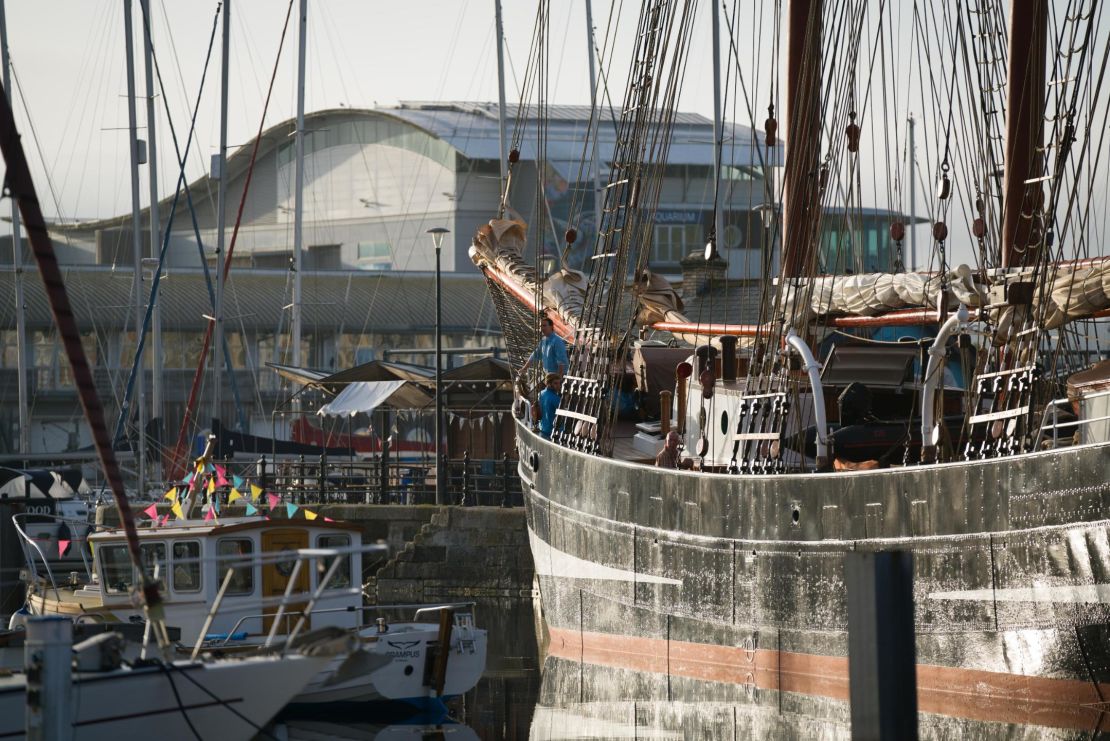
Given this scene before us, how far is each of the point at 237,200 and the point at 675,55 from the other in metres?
53.3

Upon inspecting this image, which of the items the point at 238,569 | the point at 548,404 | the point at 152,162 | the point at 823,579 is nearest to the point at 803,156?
the point at 548,404

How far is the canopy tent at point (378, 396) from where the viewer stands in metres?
38.7

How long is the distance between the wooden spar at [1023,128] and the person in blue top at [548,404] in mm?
7321

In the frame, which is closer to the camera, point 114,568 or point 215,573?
point 215,573

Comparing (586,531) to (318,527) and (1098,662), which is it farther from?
(1098,662)

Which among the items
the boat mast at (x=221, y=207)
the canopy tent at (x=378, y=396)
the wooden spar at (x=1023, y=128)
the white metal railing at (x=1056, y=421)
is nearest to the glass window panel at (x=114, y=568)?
the white metal railing at (x=1056, y=421)

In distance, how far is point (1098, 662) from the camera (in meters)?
15.2

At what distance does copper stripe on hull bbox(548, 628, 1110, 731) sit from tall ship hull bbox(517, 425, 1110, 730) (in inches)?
0.8

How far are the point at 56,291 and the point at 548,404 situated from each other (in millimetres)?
14154

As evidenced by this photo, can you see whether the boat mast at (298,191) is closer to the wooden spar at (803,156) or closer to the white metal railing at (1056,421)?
the wooden spar at (803,156)

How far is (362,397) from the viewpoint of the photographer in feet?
129

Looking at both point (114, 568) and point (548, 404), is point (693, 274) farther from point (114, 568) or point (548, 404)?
point (114, 568)

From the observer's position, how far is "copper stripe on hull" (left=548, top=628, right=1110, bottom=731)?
51.0ft

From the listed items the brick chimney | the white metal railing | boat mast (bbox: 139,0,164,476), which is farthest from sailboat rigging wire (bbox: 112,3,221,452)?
the white metal railing
